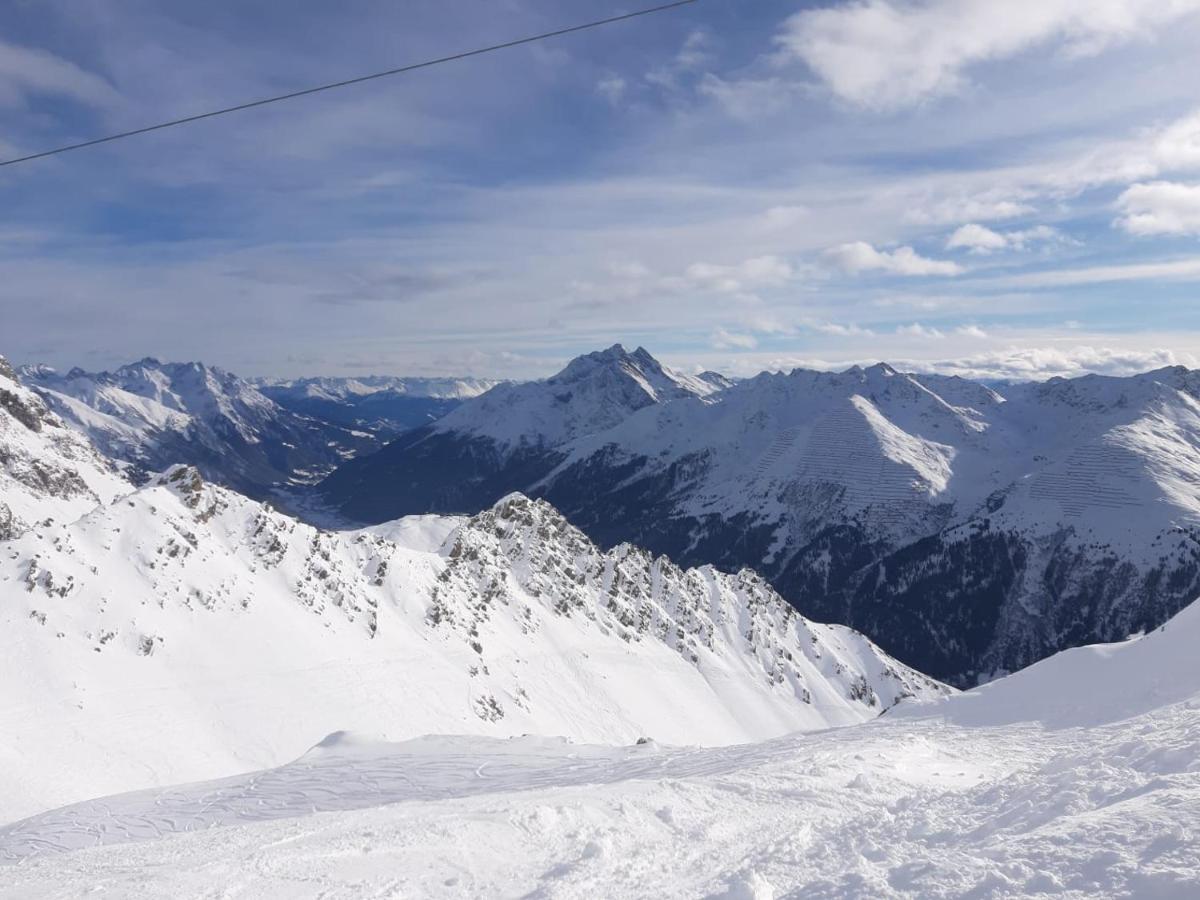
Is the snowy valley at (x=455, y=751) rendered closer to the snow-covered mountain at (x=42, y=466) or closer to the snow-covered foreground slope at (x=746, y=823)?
the snow-covered foreground slope at (x=746, y=823)

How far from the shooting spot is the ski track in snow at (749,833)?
422 inches

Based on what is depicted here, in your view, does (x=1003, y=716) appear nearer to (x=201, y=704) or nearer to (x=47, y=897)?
(x=47, y=897)

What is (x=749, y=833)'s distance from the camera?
1488 cm

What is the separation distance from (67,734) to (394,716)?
23575mm

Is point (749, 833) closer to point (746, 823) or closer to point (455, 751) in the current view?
point (746, 823)

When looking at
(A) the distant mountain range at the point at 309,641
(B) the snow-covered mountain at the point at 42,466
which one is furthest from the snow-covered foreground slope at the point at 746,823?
(B) the snow-covered mountain at the point at 42,466

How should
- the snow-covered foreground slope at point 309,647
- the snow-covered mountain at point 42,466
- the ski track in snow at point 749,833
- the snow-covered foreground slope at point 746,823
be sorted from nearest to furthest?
the ski track in snow at point 749,833, the snow-covered foreground slope at point 746,823, the snow-covered foreground slope at point 309,647, the snow-covered mountain at point 42,466

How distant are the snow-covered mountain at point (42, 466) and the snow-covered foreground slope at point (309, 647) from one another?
208 ft

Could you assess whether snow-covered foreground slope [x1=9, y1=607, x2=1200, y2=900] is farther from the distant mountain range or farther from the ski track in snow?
the distant mountain range

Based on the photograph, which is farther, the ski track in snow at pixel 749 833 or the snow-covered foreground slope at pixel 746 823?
the snow-covered foreground slope at pixel 746 823

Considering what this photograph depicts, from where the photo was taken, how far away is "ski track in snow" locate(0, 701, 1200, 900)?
10711mm

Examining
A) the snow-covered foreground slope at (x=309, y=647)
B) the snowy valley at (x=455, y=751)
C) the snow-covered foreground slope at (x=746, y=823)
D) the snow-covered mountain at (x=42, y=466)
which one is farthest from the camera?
the snow-covered mountain at (x=42, y=466)

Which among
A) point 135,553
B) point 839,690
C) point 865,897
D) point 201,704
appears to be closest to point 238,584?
point 135,553

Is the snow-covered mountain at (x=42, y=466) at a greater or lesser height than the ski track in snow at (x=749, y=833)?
greater
